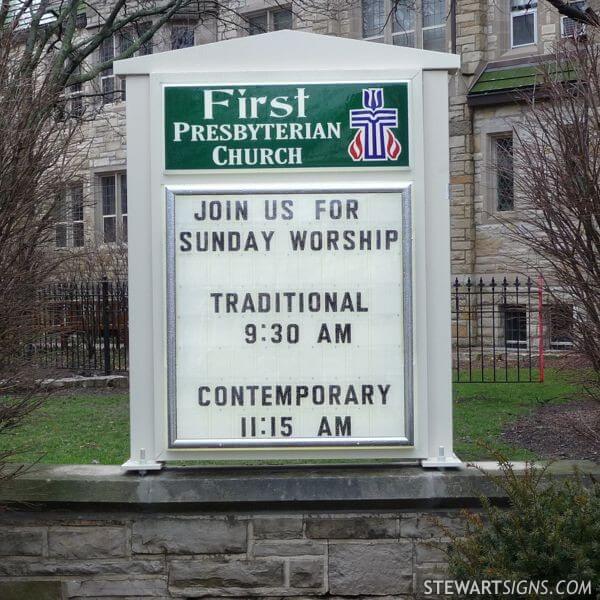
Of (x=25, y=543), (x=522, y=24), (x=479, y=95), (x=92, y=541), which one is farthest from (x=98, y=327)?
(x=92, y=541)

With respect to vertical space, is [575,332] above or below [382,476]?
above

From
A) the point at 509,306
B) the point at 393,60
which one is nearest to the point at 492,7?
the point at 509,306

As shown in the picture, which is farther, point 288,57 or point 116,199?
point 116,199

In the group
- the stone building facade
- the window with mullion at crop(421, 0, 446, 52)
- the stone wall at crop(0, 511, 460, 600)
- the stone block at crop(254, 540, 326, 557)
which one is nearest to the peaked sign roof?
the stone wall at crop(0, 511, 460, 600)

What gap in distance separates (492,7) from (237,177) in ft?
53.1

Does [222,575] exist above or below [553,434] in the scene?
below

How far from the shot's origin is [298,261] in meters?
4.88

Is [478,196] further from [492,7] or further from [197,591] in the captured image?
[197,591]

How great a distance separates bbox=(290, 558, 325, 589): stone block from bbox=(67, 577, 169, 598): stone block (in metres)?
0.63

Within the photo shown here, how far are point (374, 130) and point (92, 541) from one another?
2.45 m

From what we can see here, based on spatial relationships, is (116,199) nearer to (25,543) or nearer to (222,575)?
(25,543)

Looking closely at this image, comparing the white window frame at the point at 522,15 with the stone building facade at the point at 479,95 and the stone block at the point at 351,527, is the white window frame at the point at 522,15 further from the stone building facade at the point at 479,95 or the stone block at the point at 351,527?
the stone block at the point at 351,527

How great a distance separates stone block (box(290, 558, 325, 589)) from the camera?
4.81 meters

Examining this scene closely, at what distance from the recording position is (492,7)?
19656 millimetres
